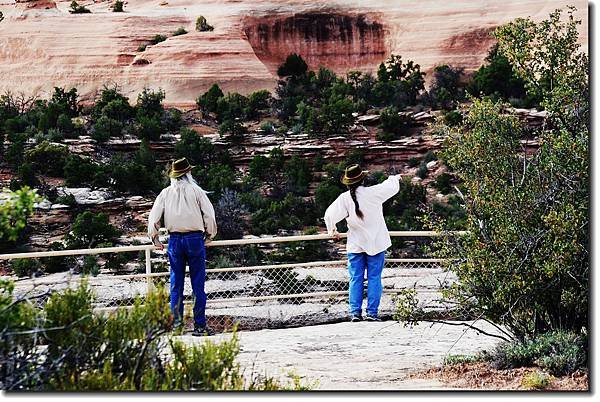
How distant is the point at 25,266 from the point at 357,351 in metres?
9.27

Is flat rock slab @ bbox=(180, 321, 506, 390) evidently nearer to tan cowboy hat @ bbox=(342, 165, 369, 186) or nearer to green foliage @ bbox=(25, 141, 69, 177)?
tan cowboy hat @ bbox=(342, 165, 369, 186)

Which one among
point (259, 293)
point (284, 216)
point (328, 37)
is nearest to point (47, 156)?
point (284, 216)

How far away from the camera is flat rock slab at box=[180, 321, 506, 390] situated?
5.74 meters

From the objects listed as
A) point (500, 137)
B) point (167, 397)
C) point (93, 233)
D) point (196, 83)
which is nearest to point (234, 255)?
point (93, 233)

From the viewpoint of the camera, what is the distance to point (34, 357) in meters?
4.67

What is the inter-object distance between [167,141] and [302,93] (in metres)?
2.53

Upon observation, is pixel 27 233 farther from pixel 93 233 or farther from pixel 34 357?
pixel 34 357

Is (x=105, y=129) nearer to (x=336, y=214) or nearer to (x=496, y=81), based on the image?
(x=496, y=81)

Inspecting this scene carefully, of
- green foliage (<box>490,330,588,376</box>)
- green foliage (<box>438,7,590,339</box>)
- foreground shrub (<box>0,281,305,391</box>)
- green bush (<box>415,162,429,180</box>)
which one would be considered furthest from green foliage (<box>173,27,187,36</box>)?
foreground shrub (<box>0,281,305,391</box>)

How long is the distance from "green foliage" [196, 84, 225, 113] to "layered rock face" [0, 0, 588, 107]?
0.22 meters

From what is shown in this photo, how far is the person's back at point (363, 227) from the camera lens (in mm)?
7059

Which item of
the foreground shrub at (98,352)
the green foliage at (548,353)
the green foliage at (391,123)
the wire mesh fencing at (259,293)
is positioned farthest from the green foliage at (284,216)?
the foreground shrub at (98,352)

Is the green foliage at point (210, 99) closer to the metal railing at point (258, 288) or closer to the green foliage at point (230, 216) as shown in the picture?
the green foliage at point (230, 216)

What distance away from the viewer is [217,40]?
77.5 ft
